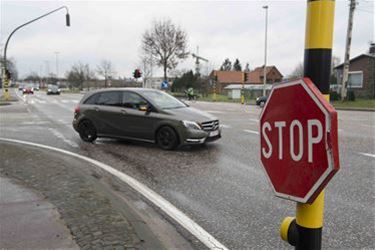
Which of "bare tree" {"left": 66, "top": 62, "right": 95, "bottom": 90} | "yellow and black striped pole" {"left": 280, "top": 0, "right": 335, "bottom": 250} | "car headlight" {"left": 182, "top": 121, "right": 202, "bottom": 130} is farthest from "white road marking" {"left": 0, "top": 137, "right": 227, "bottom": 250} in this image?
"bare tree" {"left": 66, "top": 62, "right": 95, "bottom": 90}

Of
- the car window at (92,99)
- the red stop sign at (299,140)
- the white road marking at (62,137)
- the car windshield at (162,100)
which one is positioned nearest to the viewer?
the red stop sign at (299,140)

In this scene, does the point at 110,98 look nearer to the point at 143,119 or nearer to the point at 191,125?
the point at 143,119

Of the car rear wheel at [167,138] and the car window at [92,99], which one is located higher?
the car window at [92,99]

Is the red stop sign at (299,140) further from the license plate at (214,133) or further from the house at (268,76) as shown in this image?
the house at (268,76)

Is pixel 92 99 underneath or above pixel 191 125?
above

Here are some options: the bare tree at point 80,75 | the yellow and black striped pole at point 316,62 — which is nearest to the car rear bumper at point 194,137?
the yellow and black striped pole at point 316,62

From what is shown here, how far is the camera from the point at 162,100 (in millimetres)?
10398

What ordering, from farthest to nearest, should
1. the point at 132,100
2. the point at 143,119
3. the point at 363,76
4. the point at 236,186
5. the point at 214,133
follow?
the point at 363,76 < the point at 132,100 < the point at 143,119 < the point at 214,133 < the point at 236,186

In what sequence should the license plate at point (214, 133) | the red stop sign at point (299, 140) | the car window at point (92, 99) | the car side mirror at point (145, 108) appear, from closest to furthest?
the red stop sign at point (299, 140) < the license plate at point (214, 133) < the car side mirror at point (145, 108) < the car window at point (92, 99)

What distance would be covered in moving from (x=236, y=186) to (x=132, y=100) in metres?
5.04

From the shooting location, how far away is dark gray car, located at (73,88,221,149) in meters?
9.35

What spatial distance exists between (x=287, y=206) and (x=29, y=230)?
3.24 m

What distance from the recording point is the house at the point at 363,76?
3931cm

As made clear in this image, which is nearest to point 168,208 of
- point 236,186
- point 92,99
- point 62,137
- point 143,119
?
point 236,186
